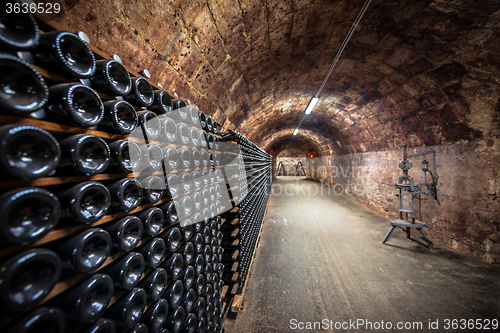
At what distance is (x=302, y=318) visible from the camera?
2447mm

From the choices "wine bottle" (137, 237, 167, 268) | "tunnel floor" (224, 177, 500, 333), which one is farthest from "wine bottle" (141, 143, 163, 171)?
"tunnel floor" (224, 177, 500, 333)

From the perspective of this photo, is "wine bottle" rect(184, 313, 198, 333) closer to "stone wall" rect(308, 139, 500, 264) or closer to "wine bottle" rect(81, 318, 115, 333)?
"wine bottle" rect(81, 318, 115, 333)

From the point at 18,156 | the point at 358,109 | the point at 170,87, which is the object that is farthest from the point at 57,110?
the point at 358,109

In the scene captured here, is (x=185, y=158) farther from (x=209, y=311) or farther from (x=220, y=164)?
(x=209, y=311)

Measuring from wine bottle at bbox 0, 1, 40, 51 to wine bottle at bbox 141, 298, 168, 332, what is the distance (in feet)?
4.93

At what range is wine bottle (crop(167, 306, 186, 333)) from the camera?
1.35 m

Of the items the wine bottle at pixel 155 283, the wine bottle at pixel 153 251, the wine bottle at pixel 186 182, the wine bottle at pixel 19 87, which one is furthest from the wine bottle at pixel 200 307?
the wine bottle at pixel 19 87

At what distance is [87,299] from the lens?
0.80 metres

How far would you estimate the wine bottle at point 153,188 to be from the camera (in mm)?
1186

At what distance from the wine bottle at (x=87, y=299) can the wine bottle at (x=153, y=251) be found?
0.97ft

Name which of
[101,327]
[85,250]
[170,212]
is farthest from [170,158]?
[101,327]

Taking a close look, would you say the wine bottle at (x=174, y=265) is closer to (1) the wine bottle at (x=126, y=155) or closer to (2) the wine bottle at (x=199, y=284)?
(2) the wine bottle at (x=199, y=284)

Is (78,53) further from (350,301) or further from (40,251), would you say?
(350,301)

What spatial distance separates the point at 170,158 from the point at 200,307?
4.91ft
